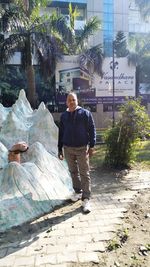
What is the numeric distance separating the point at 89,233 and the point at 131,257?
680 mm

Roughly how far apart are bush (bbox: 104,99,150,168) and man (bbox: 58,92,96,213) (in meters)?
2.46

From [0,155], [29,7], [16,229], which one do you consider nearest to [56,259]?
[16,229]

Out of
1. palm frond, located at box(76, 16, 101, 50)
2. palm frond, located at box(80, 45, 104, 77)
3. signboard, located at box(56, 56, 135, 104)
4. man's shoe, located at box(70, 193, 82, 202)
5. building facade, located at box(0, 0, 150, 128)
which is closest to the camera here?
man's shoe, located at box(70, 193, 82, 202)

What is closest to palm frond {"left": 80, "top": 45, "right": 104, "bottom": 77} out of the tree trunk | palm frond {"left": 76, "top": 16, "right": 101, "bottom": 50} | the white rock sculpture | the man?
palm frond {"left": 76, "top": 16, "right": 101, "bottom": 50}

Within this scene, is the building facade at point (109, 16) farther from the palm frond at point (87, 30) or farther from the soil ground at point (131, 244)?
the soil ground at point (131, 244)

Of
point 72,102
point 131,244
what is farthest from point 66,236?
point 72,102

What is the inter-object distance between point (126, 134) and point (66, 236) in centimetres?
373

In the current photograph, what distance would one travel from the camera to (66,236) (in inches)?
155

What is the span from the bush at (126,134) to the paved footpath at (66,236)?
6.61 ft

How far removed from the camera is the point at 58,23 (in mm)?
18766

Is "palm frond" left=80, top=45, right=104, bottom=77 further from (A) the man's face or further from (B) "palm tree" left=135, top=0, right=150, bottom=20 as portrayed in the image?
(A) the man's face

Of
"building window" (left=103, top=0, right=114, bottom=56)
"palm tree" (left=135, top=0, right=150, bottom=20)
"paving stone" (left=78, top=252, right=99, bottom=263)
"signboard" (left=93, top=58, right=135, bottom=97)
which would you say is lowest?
"paving stone" (left=78, top=252, right=99, bottom=263)

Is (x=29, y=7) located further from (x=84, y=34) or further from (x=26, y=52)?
(x=84, y=34)

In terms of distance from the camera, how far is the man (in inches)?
188
